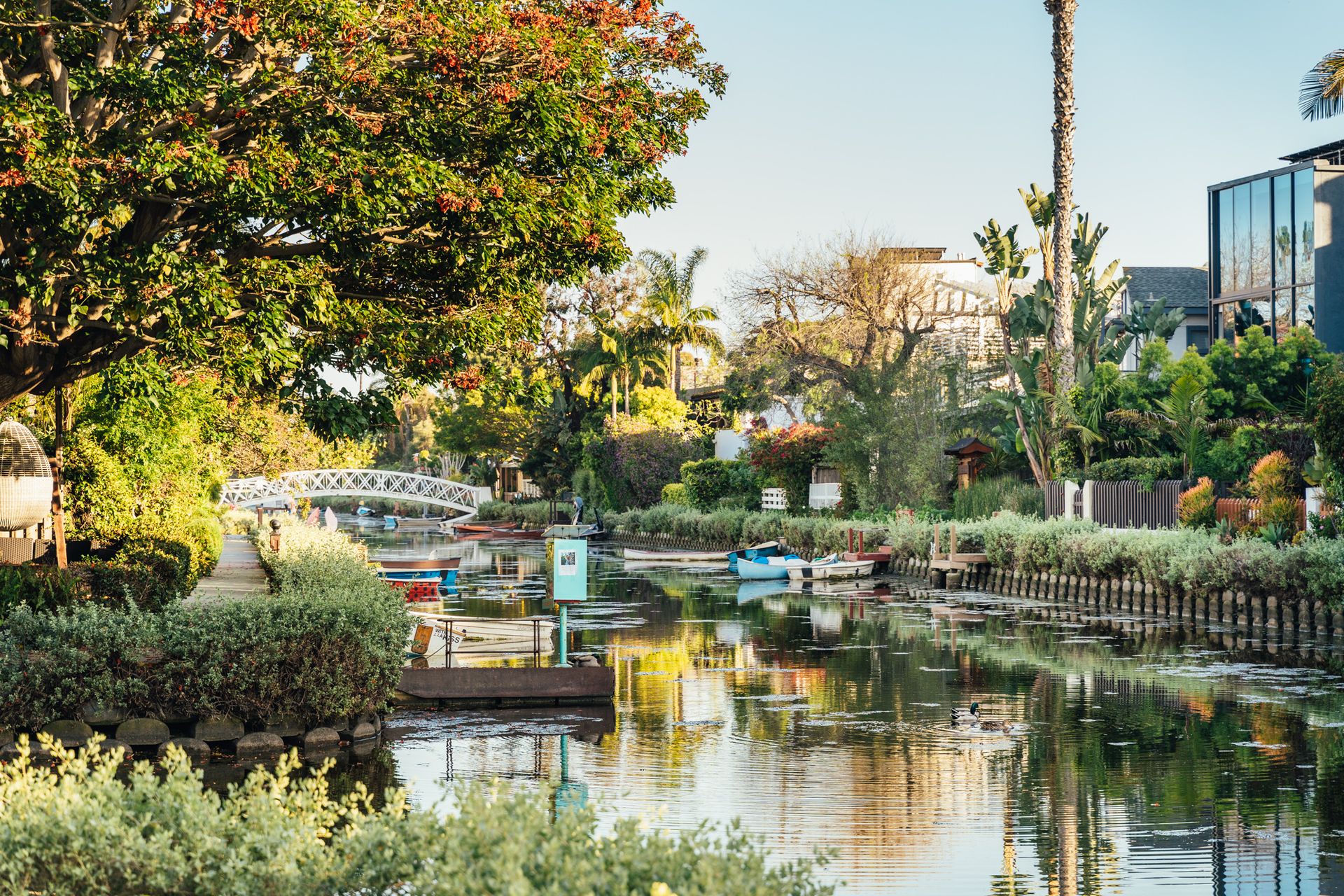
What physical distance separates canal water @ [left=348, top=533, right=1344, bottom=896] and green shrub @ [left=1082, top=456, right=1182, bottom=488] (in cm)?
845

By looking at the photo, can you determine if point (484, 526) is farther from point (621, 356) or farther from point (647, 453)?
point (647, 453)

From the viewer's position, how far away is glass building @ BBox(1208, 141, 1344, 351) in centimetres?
4475

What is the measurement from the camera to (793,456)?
54.5 metres

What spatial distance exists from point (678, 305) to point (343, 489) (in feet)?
102

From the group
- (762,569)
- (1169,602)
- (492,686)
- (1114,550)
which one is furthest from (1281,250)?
(492,686)

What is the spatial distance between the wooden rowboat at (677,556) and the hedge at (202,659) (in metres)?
38.6

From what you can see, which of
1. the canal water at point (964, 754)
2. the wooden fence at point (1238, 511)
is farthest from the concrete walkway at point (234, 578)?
the wooden fence at point (1238, 511)

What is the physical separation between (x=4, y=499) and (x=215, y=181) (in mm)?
9820

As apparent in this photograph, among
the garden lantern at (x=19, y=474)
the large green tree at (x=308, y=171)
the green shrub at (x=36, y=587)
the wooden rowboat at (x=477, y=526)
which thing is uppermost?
the large green tree at (x=308, y=171)

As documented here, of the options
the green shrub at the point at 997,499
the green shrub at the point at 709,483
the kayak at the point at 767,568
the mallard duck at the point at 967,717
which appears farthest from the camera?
the green shrub at the point at 709,483

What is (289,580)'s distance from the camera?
22906 millimetres

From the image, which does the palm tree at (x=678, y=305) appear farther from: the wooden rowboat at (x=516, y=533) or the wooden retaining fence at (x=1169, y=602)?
the wooden retaining fence at (x=1169, y=602)

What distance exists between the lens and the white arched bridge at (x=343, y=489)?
284 ft

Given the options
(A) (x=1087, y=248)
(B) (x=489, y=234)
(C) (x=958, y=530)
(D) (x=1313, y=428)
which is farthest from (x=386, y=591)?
(A) (x=1087, y=248)
